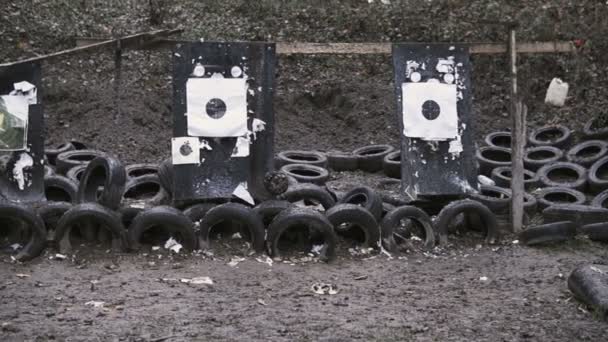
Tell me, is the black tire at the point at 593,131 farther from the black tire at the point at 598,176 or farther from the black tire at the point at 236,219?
the black tire at the point at 236,219

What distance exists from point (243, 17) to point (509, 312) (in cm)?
955

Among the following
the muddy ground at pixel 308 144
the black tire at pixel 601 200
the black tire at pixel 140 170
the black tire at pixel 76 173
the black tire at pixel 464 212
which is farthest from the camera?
the black tire at pixel 140 170

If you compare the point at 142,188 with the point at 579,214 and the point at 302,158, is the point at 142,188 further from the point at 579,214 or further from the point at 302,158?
the point at 579,214

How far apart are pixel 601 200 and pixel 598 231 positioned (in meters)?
0.94

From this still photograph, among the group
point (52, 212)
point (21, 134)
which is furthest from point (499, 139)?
point (21, 134)

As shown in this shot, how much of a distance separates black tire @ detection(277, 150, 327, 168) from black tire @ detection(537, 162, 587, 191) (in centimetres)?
284

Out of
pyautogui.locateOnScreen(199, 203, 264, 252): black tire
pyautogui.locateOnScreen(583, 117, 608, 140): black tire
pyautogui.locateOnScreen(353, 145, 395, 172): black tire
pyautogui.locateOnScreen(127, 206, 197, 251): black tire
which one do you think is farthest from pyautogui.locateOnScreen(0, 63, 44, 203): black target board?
pyautogui.locateOnScreen(583, 117, 608, 140): black tire

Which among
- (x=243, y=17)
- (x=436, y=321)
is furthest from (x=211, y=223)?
(x=243, y=17)

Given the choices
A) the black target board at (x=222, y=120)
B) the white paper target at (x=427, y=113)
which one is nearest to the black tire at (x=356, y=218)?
the black target board at (x=222, y=120)

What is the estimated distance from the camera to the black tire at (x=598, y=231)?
26.2ft

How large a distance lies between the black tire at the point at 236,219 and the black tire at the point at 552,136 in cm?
545

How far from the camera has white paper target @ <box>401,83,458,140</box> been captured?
8.30 m

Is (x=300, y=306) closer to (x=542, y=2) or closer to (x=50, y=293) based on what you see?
(x=50, y=293)

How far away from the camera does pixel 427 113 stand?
829 centimetres
